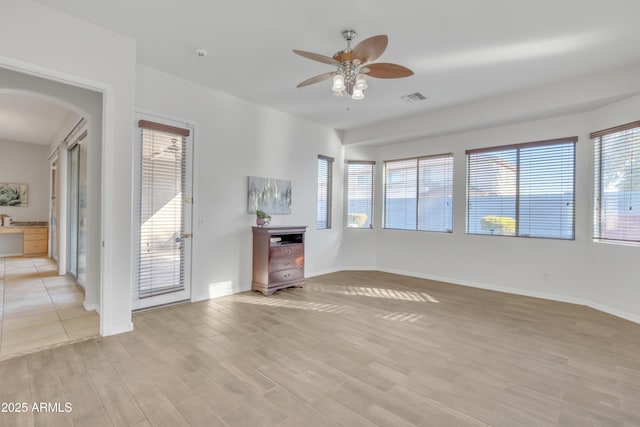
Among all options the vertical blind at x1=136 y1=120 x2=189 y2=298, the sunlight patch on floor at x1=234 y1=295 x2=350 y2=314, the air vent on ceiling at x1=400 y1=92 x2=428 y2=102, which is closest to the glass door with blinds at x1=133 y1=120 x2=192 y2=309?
the vertical blind at x1=136 y1=120 x2=189 y2=298

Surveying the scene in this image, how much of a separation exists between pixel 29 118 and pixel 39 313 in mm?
4788

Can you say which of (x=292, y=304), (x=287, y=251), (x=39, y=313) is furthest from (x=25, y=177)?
(x=292, y=304)

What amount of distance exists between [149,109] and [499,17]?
13.4 ft

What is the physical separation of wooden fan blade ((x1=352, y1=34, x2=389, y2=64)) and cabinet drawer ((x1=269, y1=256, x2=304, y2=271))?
3.26 metres

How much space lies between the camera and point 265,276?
5012 millimetres

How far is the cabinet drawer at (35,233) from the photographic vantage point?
8.53 m

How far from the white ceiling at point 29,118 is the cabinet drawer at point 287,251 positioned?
13.7 feet

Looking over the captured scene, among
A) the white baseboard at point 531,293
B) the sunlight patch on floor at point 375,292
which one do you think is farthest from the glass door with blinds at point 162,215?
the white baseboard at point 531,293

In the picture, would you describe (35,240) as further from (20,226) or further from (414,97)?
(414,97)

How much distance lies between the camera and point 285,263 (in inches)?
206

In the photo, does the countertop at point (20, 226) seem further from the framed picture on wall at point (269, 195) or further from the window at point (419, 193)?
the window at point (419, 193)

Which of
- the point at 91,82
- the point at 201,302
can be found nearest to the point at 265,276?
the point at 201,302

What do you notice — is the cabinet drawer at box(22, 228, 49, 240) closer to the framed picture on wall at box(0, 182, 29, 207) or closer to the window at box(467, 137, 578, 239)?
the framed picture on wall at box(0, 182, 29, 207)

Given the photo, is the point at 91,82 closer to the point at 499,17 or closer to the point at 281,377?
the point at 281,377
